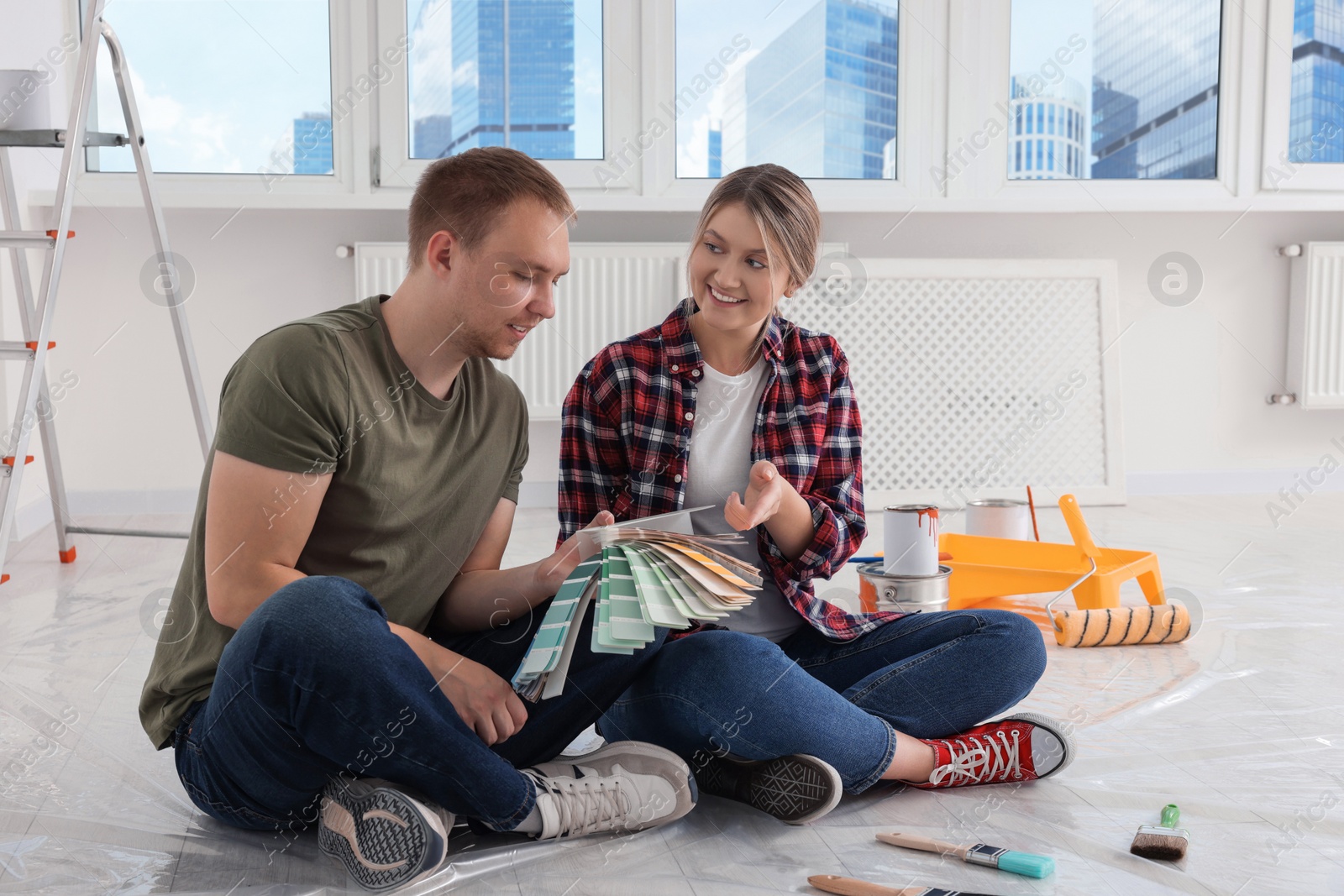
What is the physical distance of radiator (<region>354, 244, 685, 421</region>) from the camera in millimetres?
3340

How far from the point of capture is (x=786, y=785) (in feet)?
3.82

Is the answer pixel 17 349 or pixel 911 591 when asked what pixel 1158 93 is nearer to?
pixel 911 591

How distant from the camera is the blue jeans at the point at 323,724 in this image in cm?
93

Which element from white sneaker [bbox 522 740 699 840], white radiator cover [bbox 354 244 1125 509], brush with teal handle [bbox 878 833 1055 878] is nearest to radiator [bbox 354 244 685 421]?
white radiator cover [bbox 354 244 1125 509]

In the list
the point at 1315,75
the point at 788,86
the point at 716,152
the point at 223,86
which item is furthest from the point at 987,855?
the point at 1315,75

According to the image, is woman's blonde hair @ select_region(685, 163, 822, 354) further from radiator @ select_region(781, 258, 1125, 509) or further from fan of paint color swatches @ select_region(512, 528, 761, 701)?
radiator @ select_region(781, 258, 1125, 509)

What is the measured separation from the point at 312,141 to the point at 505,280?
2504mm

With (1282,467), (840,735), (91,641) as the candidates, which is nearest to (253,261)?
(91,641)

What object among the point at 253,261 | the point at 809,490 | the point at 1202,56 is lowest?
the point at 809,490

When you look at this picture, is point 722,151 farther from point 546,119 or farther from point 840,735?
point 840,735

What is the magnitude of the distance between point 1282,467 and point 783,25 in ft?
6.86

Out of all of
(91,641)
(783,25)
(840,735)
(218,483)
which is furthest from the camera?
(783,25)

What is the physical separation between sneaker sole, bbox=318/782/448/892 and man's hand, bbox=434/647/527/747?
0.09 metres

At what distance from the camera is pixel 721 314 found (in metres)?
1.34
